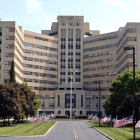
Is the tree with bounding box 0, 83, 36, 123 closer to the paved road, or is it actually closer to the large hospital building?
the paved road

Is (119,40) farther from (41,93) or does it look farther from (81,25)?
(41,93)

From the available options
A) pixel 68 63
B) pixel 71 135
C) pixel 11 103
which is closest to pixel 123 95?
pixel 11 103

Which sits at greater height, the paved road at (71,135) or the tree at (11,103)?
the tree at (11,103)

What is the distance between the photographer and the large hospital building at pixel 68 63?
11634 cm

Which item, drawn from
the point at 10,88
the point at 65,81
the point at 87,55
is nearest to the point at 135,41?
the point at 87,55

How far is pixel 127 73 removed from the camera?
63250 millimetres

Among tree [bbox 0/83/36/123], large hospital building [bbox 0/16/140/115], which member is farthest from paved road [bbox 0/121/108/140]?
large hospital building [bbox 0/16/140/115]

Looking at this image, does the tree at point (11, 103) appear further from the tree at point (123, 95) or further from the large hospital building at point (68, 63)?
the large hospital building at point (68, 63)

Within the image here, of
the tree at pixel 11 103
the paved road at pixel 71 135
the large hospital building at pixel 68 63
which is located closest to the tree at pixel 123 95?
the paved road at pixel 71 135

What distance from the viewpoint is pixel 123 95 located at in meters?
62.8

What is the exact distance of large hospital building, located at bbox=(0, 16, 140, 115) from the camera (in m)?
116

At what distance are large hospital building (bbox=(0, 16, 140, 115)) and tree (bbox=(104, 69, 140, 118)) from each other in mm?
43901

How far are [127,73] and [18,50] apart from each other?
182 feet

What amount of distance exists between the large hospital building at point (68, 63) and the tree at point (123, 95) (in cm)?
4390
